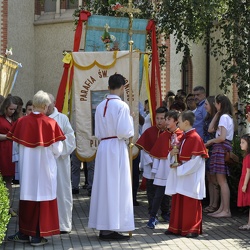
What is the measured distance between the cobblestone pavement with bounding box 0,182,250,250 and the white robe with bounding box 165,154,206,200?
1.96ft

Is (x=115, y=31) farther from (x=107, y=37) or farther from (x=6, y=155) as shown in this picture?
(x=6, y=155)

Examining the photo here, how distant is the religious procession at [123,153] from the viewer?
348 inches

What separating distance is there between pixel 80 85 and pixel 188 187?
9.51ft

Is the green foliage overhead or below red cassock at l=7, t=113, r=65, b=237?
overhead

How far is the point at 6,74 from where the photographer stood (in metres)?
14.6

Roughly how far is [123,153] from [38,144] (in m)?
1.17

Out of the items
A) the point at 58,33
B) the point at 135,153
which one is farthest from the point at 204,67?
the point at 135,153

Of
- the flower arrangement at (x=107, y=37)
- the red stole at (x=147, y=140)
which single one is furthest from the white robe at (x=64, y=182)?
the flower arrangement at (x=107, y=37)

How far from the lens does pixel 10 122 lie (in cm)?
1059

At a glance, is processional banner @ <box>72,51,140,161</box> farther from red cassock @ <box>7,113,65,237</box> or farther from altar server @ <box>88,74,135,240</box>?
red cassock @ <box>7,113,65,237</box>

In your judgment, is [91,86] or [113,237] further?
[91,86]

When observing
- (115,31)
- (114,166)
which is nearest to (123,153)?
(114,166)

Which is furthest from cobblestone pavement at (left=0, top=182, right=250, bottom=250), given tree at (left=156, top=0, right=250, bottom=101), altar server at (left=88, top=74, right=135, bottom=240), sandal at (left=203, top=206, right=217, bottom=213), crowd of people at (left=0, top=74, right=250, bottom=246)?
tree at (left=156, top=0, right=250, bottom=101)

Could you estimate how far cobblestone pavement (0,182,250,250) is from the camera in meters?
8.95
